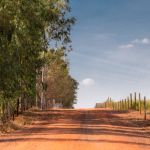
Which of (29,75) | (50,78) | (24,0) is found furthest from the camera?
Result: (50,78)

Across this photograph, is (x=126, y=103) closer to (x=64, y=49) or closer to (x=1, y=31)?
(x=64, y=49)

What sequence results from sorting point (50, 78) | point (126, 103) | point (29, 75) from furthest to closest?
point (50, 78)
point (126, 103)
point (29, 75)

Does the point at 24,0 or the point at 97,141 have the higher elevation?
the point at 24,0

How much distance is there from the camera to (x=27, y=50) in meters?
16.4

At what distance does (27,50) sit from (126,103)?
60.0 ft

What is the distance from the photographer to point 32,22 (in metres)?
16.3

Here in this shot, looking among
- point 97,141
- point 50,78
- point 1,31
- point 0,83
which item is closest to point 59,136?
point 97,141

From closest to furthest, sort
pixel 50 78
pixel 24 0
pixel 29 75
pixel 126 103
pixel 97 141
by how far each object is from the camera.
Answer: pixel 97 141 < pixel 24 0 < pixel 29 75 < pixel 126 103 < pixel 50 78

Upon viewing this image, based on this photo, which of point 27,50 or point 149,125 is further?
point 149,125

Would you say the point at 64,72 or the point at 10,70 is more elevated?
the point at 64,72

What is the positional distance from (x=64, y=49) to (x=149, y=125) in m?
17.6

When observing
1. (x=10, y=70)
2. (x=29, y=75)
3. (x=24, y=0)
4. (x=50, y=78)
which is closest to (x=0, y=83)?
(x=10, y=70)

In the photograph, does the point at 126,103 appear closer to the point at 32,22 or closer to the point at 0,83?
the point at 32,22

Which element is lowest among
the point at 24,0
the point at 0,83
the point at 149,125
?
the point at 149,125
